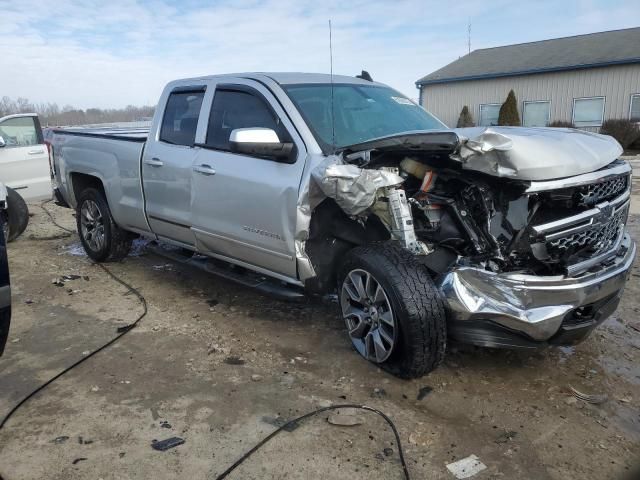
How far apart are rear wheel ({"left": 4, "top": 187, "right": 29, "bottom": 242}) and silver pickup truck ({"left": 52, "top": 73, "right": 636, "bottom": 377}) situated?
3.76 meters

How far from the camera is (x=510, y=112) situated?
22750mm

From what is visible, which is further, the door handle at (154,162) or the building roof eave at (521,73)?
the building roof eave at (521,73)

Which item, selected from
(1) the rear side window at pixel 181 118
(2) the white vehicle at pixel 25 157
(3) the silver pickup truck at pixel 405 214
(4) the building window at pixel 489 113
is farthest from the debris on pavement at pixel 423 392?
(4) the building window at pixel 489 113

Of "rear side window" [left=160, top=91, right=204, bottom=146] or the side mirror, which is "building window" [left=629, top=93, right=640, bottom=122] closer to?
"rear side window" [left=160, top=91, right=204, bottom=146]

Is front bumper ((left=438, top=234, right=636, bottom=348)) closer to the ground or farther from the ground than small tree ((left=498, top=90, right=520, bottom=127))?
closer to the ground

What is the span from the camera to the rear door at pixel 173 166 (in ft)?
14.9

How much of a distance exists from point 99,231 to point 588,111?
20979mm

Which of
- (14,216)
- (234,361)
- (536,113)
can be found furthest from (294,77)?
(536,113)

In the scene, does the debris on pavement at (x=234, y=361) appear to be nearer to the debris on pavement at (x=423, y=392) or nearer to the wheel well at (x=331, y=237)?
the wheel well at (x=331, y=237)

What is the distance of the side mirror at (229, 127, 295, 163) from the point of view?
11.5 feet

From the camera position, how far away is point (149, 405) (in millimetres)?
3174

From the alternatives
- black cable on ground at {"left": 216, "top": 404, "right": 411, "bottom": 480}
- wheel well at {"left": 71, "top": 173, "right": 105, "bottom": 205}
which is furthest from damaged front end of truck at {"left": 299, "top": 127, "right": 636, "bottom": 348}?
wheel well at {"left": 71, "top": 173, "right": 105, "bottom": 205}

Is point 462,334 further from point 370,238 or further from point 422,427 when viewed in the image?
point 370,238

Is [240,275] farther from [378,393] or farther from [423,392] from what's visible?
[423,392]
